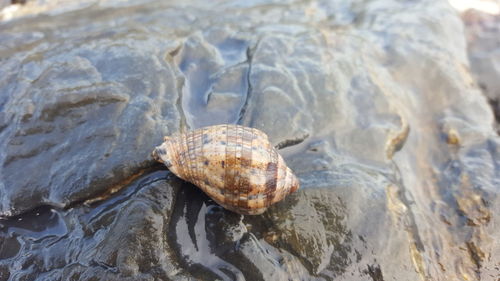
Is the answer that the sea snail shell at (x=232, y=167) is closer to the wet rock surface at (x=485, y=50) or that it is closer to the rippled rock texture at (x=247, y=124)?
the rippled rock texture at (x=247, y=124)

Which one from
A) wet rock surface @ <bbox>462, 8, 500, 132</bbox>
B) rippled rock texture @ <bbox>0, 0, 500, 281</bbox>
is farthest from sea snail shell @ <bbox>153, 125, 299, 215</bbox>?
wet rock surface @ <bbox>462, 8, 500, 132</bbox>

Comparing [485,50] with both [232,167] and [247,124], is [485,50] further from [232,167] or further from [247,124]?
[232,167]

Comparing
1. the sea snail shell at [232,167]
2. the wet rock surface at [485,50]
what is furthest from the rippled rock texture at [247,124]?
the wet rock surface at [485,50]

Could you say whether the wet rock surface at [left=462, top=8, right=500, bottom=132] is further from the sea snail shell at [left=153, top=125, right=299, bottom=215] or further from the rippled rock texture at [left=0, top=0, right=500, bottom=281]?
the sea snail shell at [left=153, top=125, right=299, bottom=215]

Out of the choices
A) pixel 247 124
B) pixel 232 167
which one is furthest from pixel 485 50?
pixel 232 167

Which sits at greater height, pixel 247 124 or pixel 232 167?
pixel 232 167

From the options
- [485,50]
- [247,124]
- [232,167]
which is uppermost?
[232,167]

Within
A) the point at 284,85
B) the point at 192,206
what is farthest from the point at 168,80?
the point at 192,206
